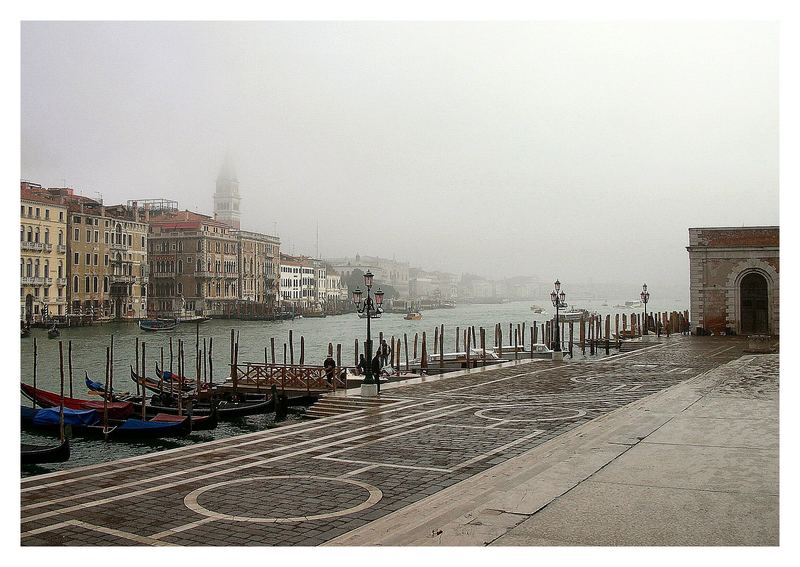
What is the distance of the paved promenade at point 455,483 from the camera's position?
19.8 ft

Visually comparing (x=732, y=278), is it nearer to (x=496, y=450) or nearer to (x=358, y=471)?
(x=496, y=450)

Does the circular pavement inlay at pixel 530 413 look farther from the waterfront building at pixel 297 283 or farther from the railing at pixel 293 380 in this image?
the waterfront building at pixel 297 283

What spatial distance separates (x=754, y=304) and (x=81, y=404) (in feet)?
101

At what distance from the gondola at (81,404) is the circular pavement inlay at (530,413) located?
8.86m

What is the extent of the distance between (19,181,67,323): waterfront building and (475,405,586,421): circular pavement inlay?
169ft

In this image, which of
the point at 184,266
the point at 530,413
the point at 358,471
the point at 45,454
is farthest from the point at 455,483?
the point at 184,266

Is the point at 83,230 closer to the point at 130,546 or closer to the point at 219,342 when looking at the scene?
the point at 219,342

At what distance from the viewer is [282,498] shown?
24.9 feet

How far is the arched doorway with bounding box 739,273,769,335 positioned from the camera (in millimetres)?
36438

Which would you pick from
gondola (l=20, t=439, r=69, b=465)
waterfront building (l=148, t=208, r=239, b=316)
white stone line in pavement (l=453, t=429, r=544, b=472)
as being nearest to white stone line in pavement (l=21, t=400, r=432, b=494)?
white stone line in pavement (l=453, t=429, r=544, b=472)

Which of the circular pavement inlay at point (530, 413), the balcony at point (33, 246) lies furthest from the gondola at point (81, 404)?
the balcony at point (33, 246)

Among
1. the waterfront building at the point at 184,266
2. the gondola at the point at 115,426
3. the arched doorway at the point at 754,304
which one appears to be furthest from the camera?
the waterfront building at the point at 184,266

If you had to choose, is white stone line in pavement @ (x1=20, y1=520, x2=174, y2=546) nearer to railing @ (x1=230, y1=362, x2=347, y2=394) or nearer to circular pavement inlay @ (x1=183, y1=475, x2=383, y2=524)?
circular pavement inlay @ (x1=183, y1=475, x2=383, y2=524)
